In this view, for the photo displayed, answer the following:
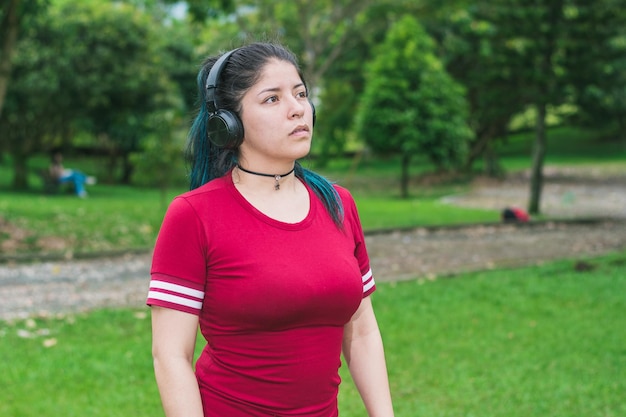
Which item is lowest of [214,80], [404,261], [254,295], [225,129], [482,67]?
[404,261]

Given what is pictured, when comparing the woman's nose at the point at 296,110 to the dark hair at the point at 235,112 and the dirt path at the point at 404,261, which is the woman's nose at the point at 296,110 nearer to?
the dark hair at the point at 235,112

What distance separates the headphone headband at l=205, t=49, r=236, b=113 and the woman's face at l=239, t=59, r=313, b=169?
3.3 inches

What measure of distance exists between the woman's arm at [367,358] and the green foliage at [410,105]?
22320 millimetres

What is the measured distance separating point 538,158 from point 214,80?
16549 mm

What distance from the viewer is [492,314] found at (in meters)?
7.44

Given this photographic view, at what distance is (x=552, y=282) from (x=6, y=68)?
349 inches

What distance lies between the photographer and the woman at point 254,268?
2.01 m

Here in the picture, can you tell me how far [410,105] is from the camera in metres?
25.1

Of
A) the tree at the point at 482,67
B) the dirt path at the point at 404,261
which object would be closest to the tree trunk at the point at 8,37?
the dirt path at the point at 404,261

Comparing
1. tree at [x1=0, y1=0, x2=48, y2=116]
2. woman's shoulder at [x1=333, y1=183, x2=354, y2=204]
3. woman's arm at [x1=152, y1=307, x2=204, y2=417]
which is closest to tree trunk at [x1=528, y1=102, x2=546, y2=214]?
tree at [x1=0, y1=0, x2=48, y2=116]

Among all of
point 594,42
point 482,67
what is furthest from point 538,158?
point 482,67

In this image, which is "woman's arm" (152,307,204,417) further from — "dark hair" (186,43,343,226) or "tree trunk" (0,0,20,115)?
"tree trunk" (0,0,20,115)

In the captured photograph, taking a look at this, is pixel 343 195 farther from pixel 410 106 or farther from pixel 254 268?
pixel 410 106

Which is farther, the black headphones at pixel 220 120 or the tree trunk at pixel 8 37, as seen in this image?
the tree trunk at pixel 8 37
